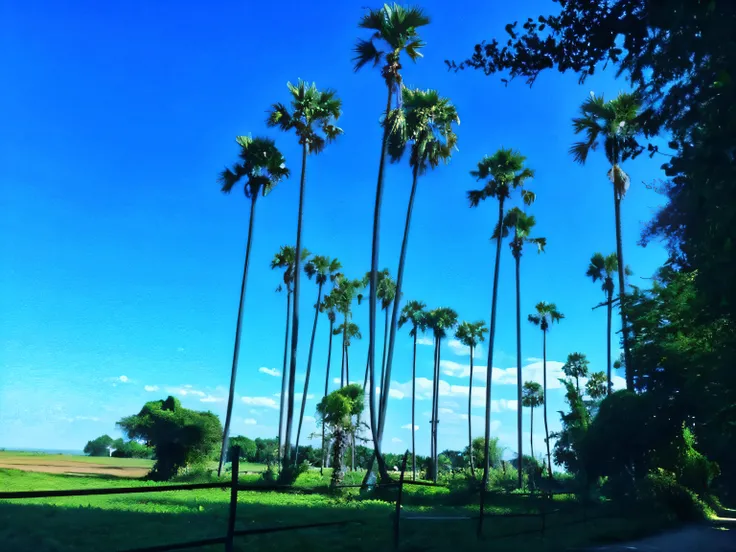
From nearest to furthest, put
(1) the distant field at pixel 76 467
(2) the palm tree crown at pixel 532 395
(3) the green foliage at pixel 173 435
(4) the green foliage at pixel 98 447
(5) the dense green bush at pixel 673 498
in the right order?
(5) the dense green bush at pixel 673 498 < (3) the green foliage at pixel 173 435 < (1) the distant field at pixel 76 467 < (2) the palm tree crown at pixel 532 395 < (4) the green foliage at pixel 98 447

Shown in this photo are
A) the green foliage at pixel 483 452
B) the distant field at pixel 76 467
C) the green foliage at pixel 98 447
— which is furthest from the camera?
the green foliage at pixel 98 447

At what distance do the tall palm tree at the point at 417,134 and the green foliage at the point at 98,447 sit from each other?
345ft

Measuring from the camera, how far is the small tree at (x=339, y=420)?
29844mm

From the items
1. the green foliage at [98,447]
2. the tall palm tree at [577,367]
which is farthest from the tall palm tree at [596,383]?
the green foliage at [98,447]

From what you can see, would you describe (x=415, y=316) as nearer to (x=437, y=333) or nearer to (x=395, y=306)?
(x=437, y=333)

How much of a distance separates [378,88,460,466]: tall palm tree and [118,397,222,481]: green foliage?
19020 mm

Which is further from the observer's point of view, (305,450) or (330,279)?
(305,450)

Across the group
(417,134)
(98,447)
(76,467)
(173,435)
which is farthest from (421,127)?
(98,447)

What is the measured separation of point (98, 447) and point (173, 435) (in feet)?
300

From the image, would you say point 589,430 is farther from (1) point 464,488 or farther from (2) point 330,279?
(2) point 330,279

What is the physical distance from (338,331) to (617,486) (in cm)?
4182

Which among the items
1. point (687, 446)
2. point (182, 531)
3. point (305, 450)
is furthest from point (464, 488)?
point (305, 450)

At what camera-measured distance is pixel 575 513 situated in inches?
696

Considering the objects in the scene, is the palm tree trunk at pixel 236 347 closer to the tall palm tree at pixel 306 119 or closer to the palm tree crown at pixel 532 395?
the tall palm tree at pixel 306 119
